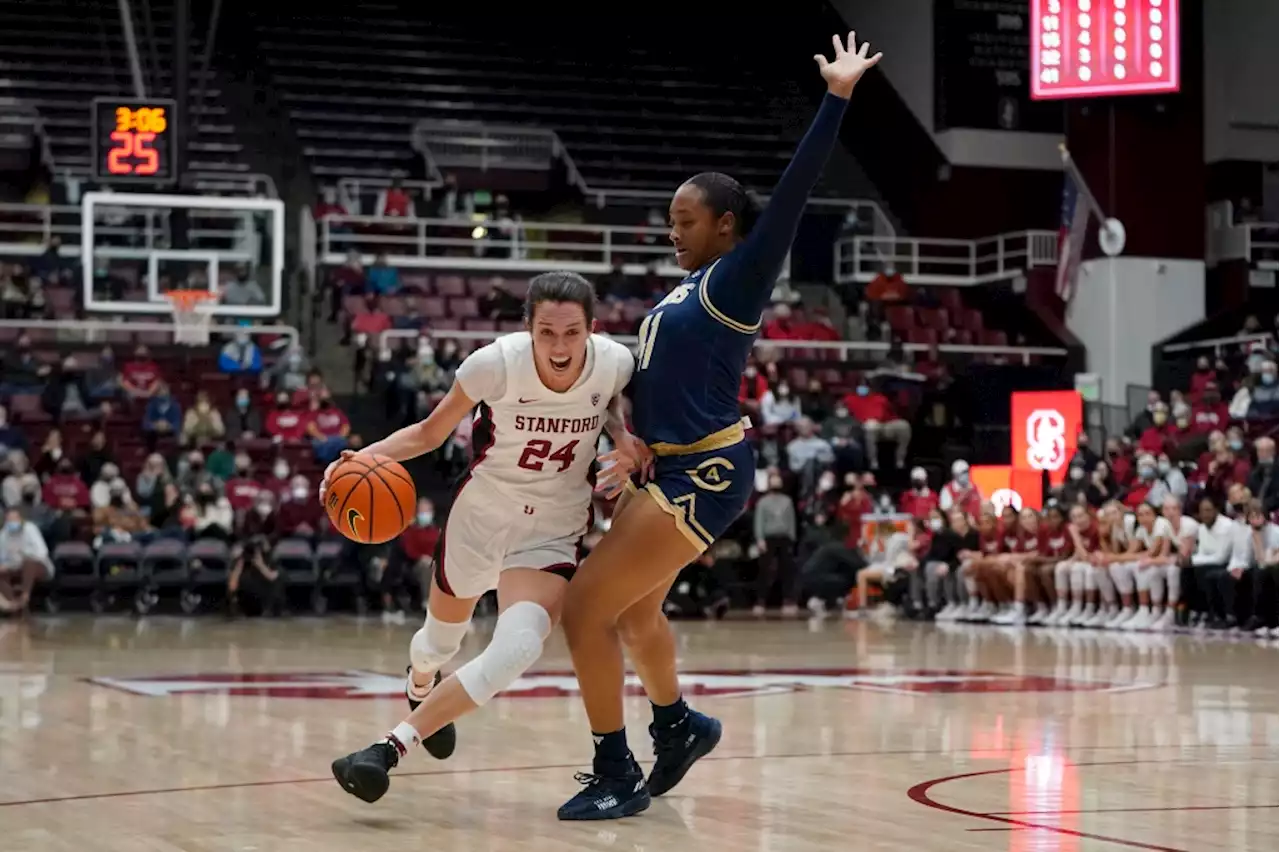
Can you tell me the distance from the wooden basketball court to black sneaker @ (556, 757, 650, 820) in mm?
87

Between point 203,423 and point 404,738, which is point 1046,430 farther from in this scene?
point 404,738

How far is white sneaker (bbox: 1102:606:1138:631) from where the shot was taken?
17.5 meters

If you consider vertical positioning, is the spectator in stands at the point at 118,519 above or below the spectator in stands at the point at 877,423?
below

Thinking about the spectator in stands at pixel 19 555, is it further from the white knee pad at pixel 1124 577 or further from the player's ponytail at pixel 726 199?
the player's ponytail at pixel 726 199

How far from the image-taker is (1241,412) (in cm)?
2103

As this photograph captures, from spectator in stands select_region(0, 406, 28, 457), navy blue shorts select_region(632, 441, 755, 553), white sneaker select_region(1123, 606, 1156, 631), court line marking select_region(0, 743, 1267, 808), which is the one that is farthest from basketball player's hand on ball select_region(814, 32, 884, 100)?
spectator in stands select_region(0, 406, 28, 457)

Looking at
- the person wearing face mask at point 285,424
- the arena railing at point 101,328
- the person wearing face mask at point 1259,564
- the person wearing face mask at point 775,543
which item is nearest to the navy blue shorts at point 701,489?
the person wearing face mask at point 1259,564

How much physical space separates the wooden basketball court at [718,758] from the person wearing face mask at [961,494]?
7.50m

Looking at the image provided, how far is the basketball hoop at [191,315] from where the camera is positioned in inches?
843

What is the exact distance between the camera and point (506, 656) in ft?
18.4

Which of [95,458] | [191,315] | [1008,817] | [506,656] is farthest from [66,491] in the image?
[1008,817]

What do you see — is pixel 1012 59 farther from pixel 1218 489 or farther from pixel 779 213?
pixel 779 213

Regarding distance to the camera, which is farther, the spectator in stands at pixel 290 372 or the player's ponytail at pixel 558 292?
the spectator in stands at pixel 290 372

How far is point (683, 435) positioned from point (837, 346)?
20.4m
